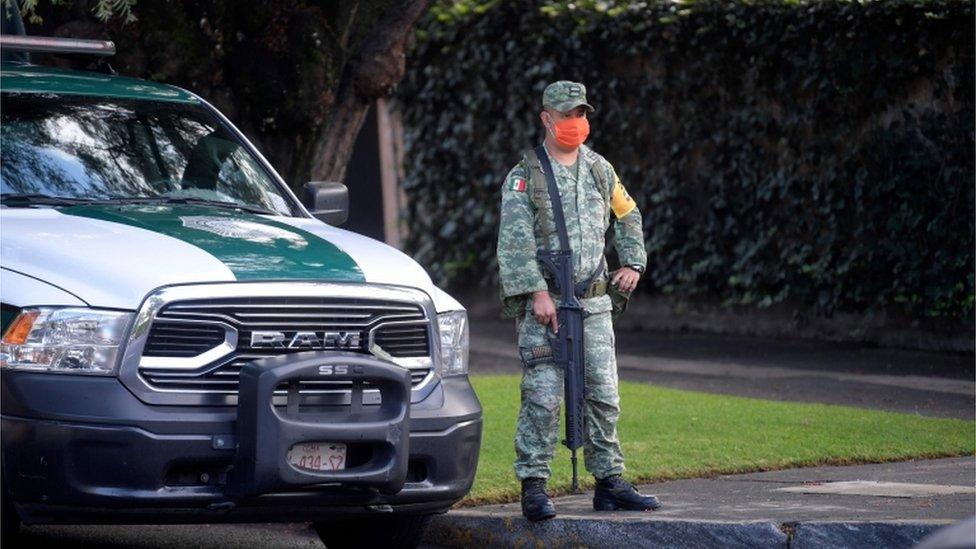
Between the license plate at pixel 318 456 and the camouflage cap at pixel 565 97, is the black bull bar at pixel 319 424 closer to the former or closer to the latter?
the license plate at pixel 318 456

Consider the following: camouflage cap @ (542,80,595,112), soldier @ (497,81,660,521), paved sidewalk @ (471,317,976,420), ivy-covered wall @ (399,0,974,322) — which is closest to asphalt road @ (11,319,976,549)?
paved sidewalk @ (471,317,976,420)

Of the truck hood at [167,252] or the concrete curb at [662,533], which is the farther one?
the concrete curb at [662,533]

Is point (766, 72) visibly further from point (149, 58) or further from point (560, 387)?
point (560, 387)

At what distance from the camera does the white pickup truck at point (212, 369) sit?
5.62 metres

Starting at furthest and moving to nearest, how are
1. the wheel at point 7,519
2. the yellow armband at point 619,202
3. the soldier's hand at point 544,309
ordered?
the yellow armband at point 619,202
the soldier's hand at point 544,309
the wheel at point 7,519

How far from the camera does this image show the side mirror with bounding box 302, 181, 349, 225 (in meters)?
7.32

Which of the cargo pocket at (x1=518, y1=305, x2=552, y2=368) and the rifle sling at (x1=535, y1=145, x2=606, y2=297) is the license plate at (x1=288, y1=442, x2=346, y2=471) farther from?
the rifle sling at (x1=535, y1=145, x2=606, y2=297)

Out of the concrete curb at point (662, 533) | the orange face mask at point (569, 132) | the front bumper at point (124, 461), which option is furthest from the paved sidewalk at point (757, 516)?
the orange face mask at point (569, 132)

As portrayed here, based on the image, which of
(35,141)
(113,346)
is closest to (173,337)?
(113,346)

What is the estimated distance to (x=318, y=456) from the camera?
19.3ft

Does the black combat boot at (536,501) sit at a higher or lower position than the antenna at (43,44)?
lower

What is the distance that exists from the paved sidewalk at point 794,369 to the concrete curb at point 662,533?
3965 mm

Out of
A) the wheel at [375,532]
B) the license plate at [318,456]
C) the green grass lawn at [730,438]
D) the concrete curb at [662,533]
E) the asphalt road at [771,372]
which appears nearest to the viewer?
the license plate at [318,456]

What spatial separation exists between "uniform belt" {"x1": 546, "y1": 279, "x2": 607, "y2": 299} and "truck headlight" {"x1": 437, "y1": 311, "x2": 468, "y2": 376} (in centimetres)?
58
